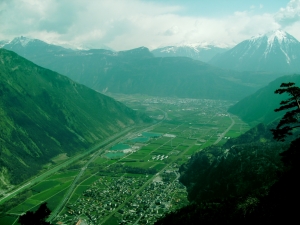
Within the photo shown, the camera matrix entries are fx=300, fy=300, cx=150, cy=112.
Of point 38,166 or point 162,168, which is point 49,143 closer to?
point 38,166

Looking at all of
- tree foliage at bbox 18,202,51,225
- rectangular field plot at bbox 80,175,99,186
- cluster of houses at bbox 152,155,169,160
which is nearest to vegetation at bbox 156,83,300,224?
tree foliage at bbox 18,202,51,225

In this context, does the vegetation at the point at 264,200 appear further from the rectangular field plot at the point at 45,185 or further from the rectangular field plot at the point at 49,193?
the rectangular field plot at the point at 45,185

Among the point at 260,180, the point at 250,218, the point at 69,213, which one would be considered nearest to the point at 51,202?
the point at 69,213

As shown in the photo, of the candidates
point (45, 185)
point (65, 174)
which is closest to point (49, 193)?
point (45, 185)

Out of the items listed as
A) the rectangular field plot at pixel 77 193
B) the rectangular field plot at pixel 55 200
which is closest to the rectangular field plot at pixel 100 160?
the rectangular field plot at pixel 77 193

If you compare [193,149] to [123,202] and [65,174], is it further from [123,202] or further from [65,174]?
[123,202]

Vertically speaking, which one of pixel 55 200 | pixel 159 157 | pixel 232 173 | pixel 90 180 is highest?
pixel 232 173

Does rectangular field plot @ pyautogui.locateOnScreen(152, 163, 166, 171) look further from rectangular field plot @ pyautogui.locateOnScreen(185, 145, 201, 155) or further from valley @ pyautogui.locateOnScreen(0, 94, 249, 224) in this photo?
rectangular field plot @ pyautogui.locateOnScreen(185, 145, 201, 155)

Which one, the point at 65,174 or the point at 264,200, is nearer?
the point at 264,200
